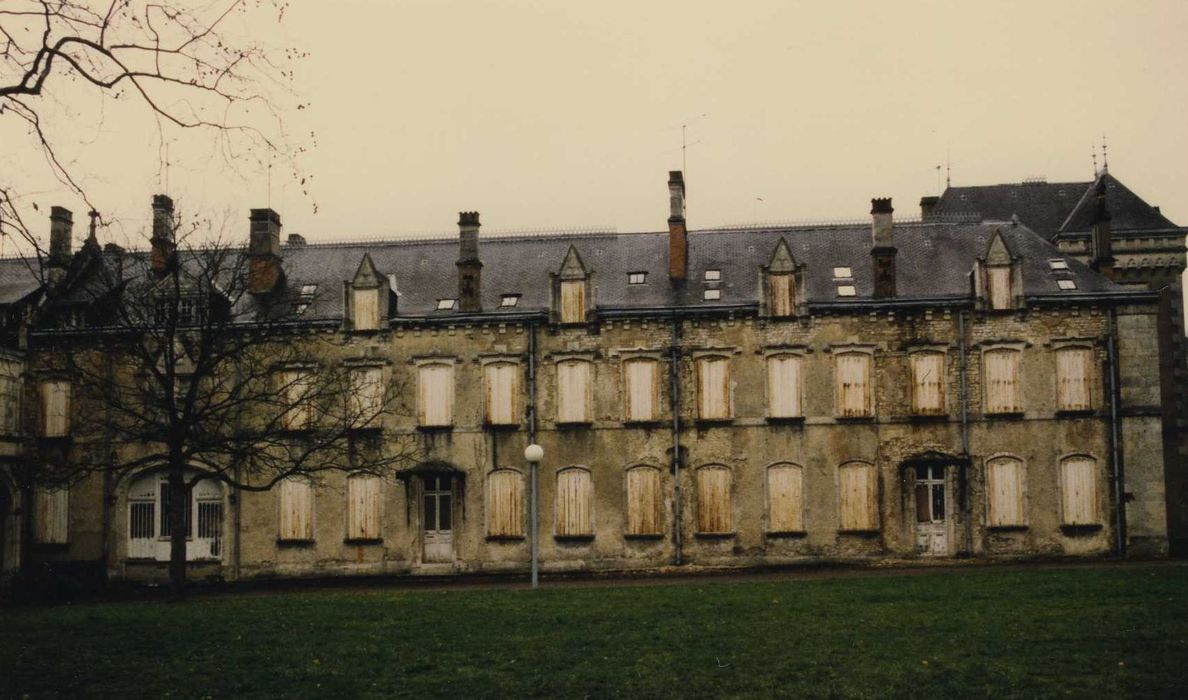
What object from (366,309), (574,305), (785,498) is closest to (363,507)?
(366,309)

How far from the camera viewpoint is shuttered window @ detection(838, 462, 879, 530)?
32625 mm

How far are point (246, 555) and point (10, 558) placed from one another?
6.35 m

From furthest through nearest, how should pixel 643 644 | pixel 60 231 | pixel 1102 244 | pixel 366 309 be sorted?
pixel 60 231 < pixel 1102 244 < pixel 366 309 < pixel 643 644

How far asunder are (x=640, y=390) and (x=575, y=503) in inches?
148

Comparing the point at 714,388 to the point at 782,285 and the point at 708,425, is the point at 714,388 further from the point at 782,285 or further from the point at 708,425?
the point at 782,285

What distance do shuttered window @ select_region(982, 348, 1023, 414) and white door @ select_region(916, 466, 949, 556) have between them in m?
2.36

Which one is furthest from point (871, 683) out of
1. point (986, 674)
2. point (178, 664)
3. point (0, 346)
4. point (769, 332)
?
point (0, 346)

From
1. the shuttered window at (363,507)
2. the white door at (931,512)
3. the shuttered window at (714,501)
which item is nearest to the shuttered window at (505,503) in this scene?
the shuttered window at (363,507)

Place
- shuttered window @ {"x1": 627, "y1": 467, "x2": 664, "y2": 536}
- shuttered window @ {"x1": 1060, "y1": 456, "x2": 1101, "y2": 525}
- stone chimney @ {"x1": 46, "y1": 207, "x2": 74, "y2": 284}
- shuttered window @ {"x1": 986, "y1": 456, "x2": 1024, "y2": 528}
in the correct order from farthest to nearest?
stone chimney @ {"x1": 46, "y1": 207, "x2": 74, "y2": 284}, shuttered window @ {"x1": 627, "y1": 467, "x2": 664, "y2": 536}, shuttered window @ {"x1": 986, "y1": 456, "x2": 1024, "y2": 528}, shuttered window @ {"x1": 1060, "y1": 456, "x2": 1101, "y2": 525}

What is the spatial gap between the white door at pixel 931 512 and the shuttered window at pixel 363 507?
50.8 feet

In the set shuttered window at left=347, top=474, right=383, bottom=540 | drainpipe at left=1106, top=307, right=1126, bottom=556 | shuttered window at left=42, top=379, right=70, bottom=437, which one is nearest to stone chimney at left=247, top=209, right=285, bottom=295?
shuttered window at left=42, top=379, right=70, bottom=437

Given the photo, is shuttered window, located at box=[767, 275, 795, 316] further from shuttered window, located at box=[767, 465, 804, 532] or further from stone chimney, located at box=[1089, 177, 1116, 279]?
stone chimney, located at box=[1089, 177, 1116, 279]

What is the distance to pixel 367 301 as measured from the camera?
113 feet

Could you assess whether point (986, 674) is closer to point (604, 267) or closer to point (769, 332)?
→ point (769, 332)
